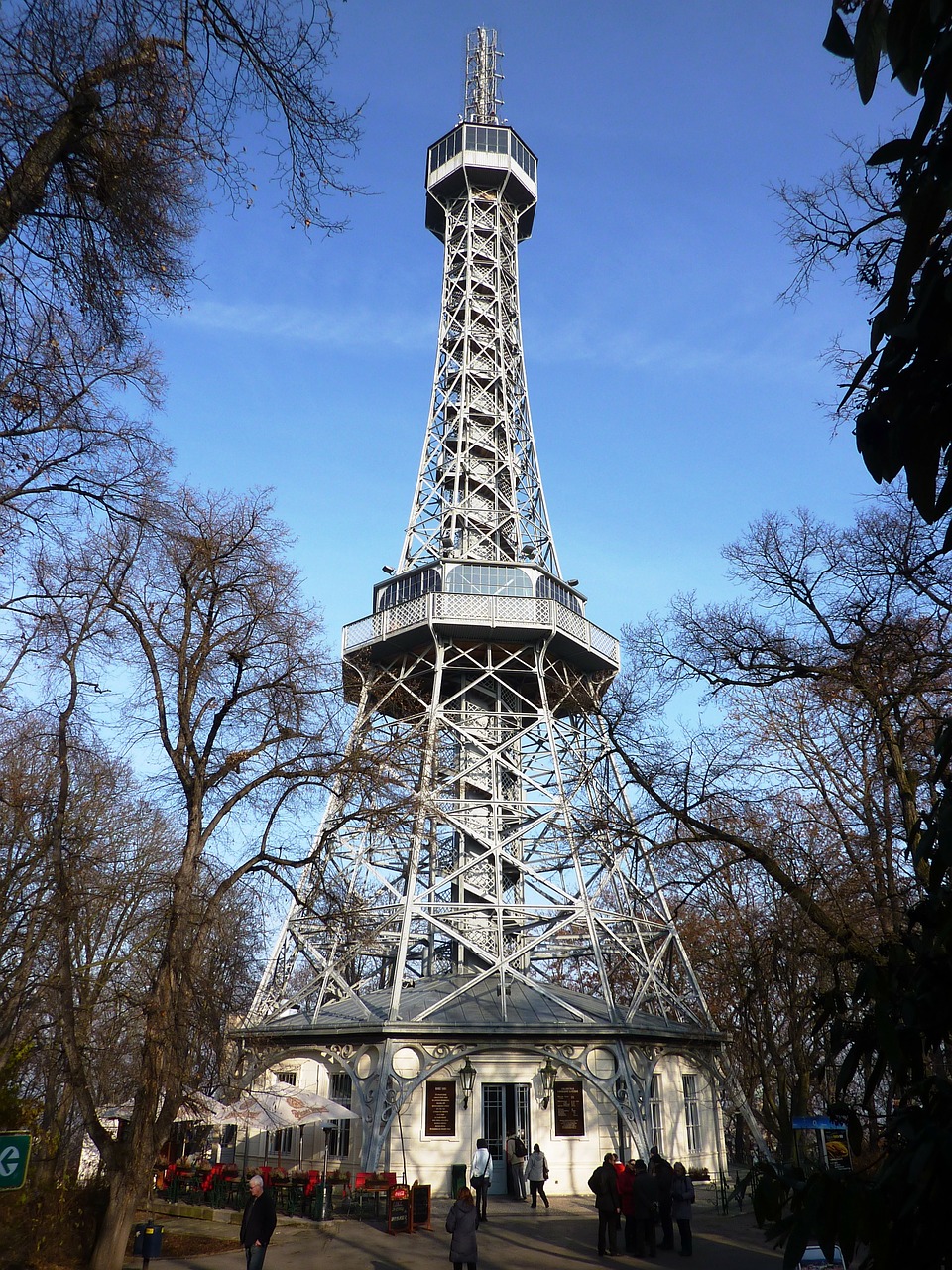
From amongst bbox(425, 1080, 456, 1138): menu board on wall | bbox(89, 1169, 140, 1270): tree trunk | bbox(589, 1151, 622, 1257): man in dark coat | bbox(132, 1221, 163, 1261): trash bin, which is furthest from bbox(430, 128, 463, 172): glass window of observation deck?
bbox(132, 1221, 163, 1261): trash bin

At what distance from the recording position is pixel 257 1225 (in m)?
10.2

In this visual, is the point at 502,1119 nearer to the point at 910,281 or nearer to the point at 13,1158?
the point at 13,1158

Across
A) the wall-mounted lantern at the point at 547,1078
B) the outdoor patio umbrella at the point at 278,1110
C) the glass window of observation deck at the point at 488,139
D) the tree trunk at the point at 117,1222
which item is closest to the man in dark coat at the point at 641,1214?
the wall-mounted lantern at the point at 547,1078

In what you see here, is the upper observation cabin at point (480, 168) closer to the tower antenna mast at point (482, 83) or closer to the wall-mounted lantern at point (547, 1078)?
the tower antenna mast at point (482, 83)

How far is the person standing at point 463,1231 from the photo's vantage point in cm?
1152

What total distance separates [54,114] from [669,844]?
1191 centimetres

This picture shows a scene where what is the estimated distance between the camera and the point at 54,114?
17.0 feet

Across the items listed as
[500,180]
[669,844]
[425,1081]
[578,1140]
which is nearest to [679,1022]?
[578,1140]

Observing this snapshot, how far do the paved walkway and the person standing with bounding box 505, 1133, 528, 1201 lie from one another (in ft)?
4.14

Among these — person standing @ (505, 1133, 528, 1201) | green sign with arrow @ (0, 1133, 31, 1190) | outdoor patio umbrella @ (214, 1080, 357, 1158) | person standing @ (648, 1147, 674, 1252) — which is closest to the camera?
green sign with arrow @ (0, 1133, 31, 1190)

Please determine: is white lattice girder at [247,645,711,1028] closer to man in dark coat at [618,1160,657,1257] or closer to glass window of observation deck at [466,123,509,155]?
man in dark coat at [618,1160,657,1257]

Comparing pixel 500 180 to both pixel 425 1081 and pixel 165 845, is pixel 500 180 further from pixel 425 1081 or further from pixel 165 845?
pixel 425 1081

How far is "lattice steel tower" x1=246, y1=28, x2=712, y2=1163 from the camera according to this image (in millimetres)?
21906

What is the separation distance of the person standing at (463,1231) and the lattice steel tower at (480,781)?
421 cm
